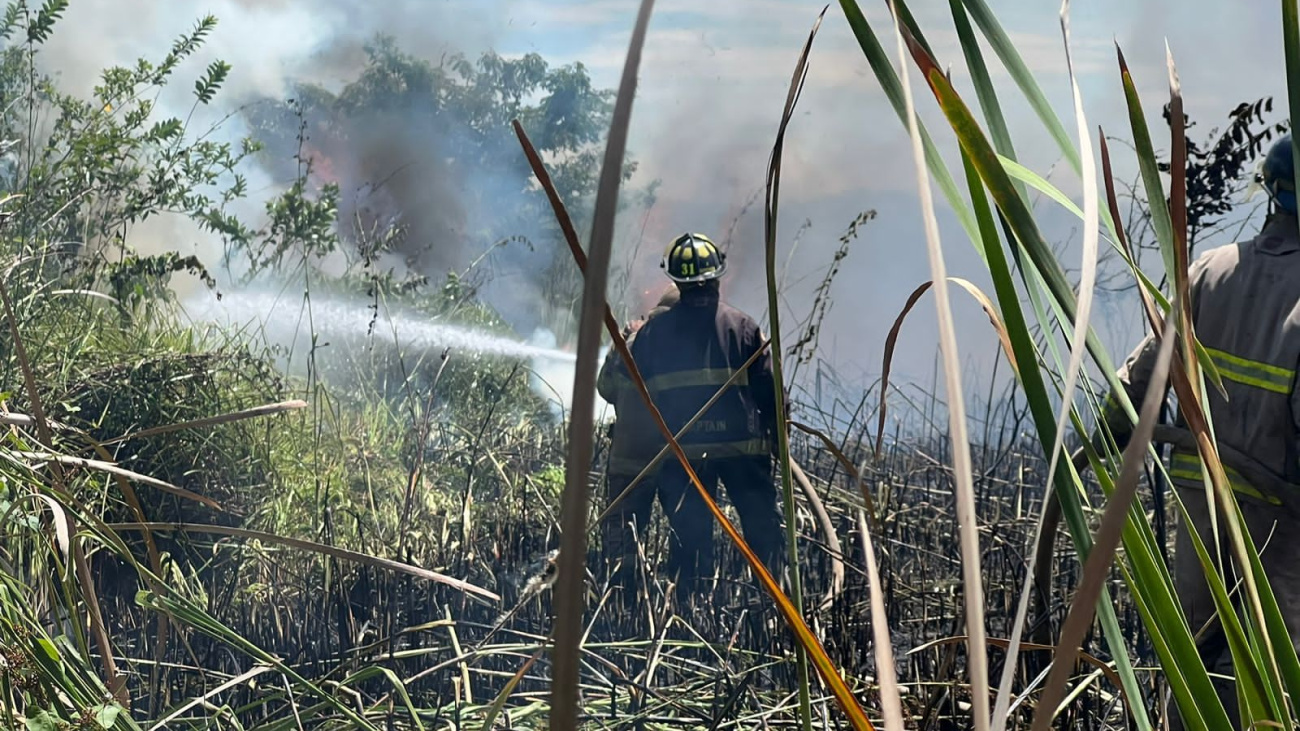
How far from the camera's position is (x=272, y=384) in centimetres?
446

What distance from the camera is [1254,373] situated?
2564 millimetres

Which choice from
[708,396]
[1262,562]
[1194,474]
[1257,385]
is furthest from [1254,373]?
[708,396]

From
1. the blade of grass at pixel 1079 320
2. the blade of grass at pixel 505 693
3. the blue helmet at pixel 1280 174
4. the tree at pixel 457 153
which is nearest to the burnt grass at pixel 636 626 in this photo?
the blade of grass at pixel 505 693

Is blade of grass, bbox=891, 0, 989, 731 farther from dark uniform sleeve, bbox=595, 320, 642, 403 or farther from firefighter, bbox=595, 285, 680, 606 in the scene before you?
firefighter, bbox=595, 285, 680, 606

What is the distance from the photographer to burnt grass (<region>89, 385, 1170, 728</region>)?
6.21 ft

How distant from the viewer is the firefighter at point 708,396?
425cm

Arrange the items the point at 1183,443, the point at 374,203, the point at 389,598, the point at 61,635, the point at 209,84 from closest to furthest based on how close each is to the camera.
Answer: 1. the point at 61,635
2. the point at 1183,443
3. the point at 389,598
4. the point at 209,84
5. the point at 374,203

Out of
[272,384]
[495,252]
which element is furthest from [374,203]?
[272,384]

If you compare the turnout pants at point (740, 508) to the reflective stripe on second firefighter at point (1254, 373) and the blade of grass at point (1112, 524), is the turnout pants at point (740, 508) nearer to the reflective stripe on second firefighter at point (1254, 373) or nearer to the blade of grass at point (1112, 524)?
the reflective stripe on second firefighter at point (1254, 373)

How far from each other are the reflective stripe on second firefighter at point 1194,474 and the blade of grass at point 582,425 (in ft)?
7.95

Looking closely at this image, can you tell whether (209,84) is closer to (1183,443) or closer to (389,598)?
(389,598)

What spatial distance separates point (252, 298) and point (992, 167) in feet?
27.9

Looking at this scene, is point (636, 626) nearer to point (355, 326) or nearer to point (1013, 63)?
point (1013, 63)

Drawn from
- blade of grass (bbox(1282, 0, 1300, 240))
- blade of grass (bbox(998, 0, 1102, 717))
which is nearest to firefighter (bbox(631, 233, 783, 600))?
blade of grass (bbox(1282, 0, 1300, 240))
